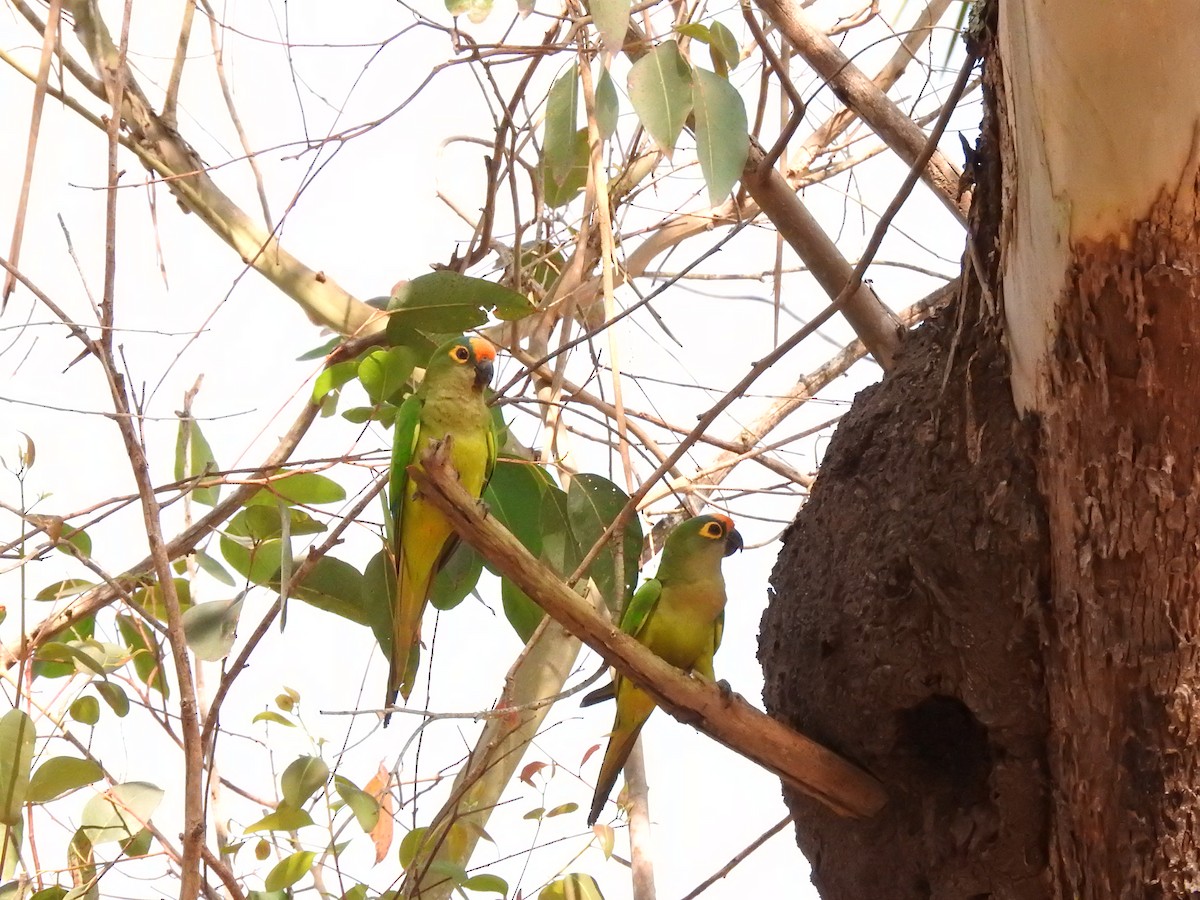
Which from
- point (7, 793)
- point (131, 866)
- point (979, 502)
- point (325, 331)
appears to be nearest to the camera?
point (979, 502)

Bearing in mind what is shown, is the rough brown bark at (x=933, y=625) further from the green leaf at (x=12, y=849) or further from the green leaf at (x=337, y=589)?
the green leaf at (x=12, y=849)

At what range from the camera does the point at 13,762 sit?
1.78 metres

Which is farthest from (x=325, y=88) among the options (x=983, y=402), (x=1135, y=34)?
(x=1135, y=34)

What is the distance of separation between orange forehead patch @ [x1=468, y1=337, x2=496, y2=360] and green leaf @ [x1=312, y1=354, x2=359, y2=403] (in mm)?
252

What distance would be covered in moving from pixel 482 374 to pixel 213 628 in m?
0.71

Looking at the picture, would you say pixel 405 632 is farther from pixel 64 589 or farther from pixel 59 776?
pixel 64 589

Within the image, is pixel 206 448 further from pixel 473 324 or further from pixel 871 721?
pixel 871 721

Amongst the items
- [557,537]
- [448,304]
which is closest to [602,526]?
[557,537]

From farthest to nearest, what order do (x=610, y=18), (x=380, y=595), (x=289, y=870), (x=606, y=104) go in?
(x=289, y=870) → (x=380, y=595) → (x=606, y=104) → (x=610, y=18)

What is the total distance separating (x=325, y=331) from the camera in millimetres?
2387

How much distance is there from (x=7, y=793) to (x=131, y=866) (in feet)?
4.68

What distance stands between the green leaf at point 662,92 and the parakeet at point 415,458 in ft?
1.96

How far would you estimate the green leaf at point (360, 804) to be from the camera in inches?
77.1

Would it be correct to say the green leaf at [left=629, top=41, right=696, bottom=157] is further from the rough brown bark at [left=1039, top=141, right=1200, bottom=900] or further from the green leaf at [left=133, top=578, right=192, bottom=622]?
the green leaf at [left=133, top=578, right=192, bottom=622]
